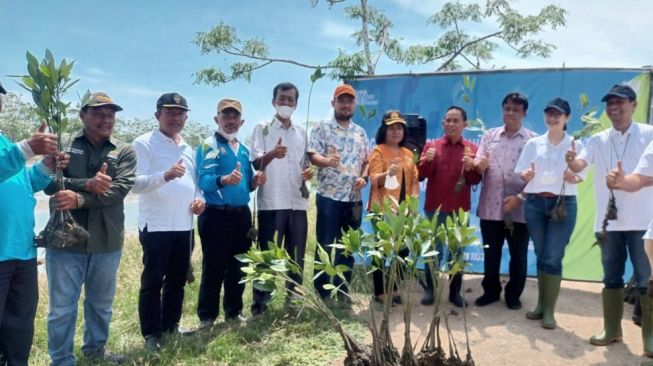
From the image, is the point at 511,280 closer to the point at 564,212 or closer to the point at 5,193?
the point at 564,212

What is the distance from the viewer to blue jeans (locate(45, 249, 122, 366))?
309 centimetres

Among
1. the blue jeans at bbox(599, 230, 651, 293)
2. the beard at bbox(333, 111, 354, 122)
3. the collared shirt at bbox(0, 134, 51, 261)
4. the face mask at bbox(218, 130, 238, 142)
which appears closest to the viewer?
the collared shirt at bbox(0, 134, 51, 261)

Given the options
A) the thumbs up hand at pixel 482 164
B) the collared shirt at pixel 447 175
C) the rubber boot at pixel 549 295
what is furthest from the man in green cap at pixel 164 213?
the rubber boot at pixel 549 295

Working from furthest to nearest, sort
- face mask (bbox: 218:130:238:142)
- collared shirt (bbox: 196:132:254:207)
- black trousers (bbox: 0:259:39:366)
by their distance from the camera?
face mask (bbox: 218:130:238:142) < collared shirt (bbox: 196:132:254:207) < black trousers (bbox: 0:259:39:366)

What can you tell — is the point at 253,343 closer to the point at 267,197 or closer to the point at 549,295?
the point at 267,197

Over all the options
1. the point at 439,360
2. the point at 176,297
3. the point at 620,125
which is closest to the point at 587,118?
the point at 620,125

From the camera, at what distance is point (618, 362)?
327cm

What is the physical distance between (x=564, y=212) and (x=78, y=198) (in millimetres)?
3474

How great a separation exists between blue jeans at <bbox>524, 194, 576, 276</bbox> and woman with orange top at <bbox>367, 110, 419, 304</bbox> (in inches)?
38.3

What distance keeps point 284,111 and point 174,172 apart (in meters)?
1.13

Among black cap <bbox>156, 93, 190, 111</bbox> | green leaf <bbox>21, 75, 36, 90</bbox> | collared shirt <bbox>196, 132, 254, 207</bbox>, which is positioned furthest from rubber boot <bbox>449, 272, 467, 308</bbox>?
green leaf <bbox>21, 75, 36, 90</bbox>

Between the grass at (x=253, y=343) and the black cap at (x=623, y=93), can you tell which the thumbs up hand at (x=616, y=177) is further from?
the grass at (x=253, y=343)

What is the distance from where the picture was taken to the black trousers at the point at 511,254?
4184 mm

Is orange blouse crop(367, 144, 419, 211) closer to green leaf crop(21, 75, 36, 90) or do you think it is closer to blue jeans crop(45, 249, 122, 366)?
blue jeans crop(45, 249, 122, 366)
